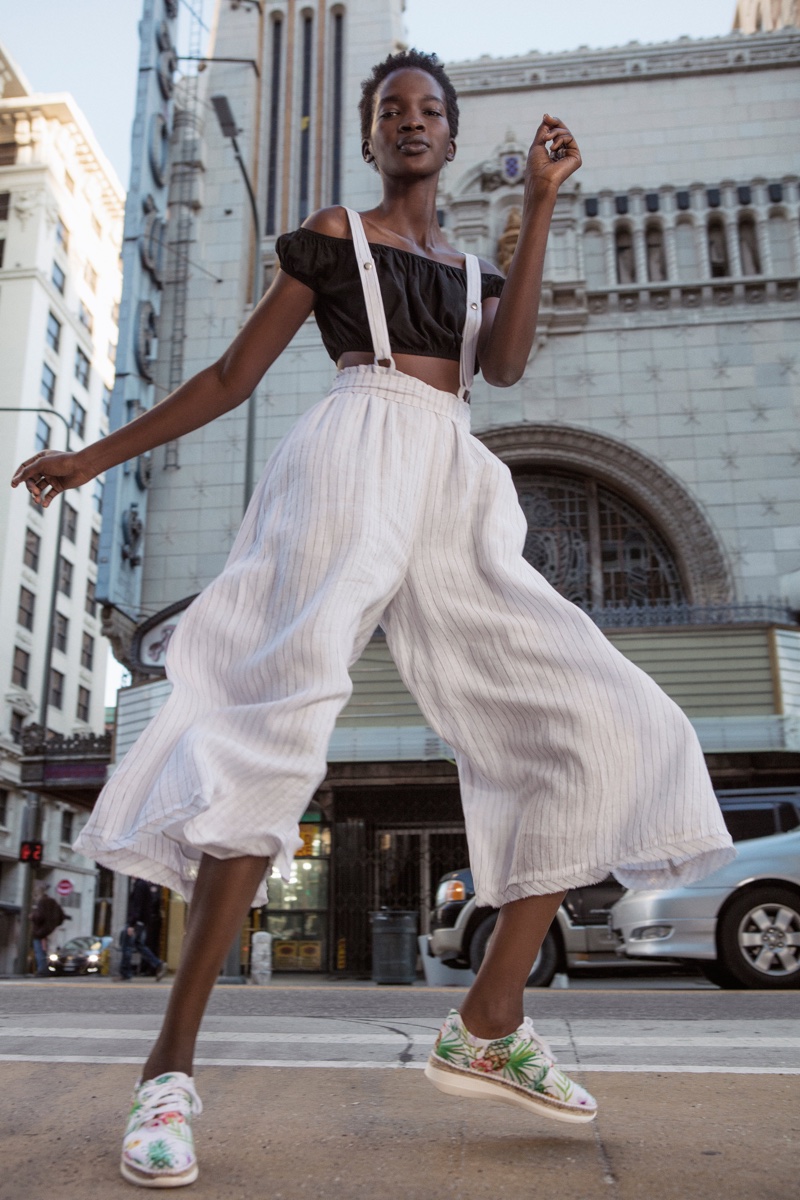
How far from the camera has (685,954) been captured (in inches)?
296

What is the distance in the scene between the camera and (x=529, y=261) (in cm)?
221

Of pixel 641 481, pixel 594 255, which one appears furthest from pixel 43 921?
pixel 594 255

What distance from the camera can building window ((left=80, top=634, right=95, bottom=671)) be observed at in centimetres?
5653

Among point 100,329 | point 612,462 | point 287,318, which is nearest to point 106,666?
point 100,329

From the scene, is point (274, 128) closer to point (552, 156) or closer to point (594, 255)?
point (594, 255)

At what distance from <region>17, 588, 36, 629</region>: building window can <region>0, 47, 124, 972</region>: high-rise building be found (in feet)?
0.30

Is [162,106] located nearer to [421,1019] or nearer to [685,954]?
[685,954]

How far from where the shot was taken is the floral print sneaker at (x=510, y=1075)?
1909 millimetres

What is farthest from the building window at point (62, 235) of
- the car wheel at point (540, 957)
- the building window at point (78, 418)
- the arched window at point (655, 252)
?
the car wheel at point (540, 957)

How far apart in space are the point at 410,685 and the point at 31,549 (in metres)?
52.3

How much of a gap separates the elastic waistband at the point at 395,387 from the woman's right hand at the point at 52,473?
0.60 meters

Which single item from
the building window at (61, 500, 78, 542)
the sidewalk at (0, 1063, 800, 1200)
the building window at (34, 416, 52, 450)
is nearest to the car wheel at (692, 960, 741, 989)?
the sidewalk at (0, 1063, 800, 1200)

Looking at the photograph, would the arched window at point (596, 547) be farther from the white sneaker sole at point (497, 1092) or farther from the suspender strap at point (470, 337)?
the white sneaker sole at point (497, 1092)

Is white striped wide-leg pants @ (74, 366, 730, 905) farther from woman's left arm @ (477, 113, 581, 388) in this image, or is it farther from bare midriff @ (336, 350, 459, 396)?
woman's left arm @ (477, 113, 581, 388)
